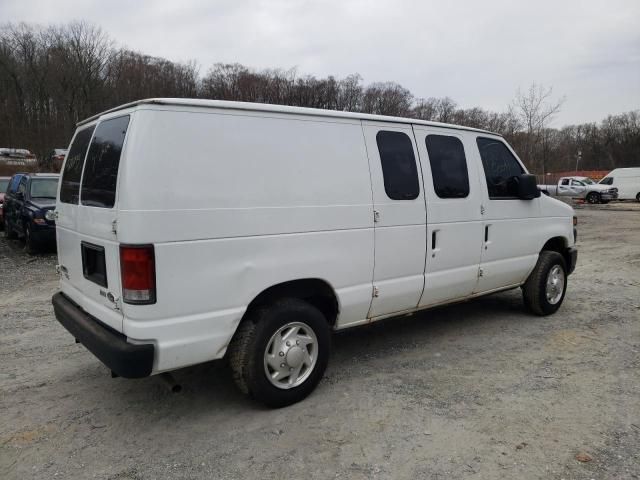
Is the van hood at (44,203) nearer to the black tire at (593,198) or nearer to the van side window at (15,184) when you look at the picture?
the van side window at (15,184)

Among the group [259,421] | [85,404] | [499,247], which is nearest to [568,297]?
[499,247]

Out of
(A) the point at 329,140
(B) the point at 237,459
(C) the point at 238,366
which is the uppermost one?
(A) the point at 329,140

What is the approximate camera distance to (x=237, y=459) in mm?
3039

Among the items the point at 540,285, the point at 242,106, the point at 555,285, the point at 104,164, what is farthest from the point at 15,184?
the point at 555,285

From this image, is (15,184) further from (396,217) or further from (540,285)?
(540,285)

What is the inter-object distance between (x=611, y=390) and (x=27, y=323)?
6222 millimetres

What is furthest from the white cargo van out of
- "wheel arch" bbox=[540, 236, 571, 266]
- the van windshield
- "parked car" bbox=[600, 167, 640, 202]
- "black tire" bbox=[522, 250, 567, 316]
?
"parked car" bbox=[600, 167, 640, 202]

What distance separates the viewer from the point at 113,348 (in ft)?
9.82

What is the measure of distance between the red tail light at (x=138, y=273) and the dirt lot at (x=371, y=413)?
103 cm

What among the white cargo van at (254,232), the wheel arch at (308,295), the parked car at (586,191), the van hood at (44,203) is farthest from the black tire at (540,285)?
the parked car at (586,191)

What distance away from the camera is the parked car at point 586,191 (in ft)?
104

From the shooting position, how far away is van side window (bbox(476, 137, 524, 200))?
16.8 feet

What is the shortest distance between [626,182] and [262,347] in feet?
118

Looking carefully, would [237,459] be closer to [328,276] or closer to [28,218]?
[328,276]
